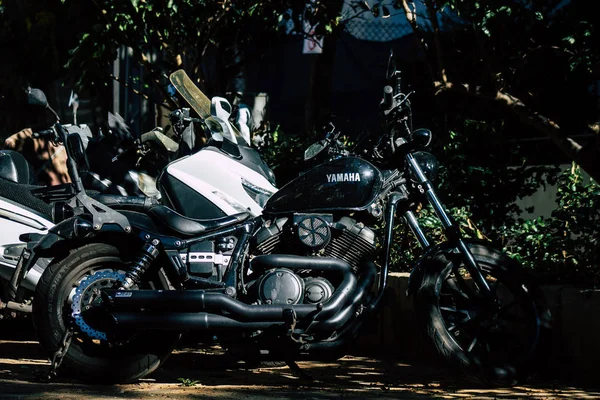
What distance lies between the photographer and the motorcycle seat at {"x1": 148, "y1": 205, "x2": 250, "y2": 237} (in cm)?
608

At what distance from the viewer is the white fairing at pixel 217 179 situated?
676 centimetres

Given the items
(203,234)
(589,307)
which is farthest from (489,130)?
(203,234)

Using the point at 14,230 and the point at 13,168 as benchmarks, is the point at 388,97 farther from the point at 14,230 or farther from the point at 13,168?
the point at 13,168

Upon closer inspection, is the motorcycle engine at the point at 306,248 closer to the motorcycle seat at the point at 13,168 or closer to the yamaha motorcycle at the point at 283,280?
the yamaha motorcycle at the point at 283,280

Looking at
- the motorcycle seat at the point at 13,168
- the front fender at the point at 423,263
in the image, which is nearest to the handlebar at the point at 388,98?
the front fender at the point at 423,263

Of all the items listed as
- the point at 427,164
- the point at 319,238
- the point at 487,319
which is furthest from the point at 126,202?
the point at 487,319

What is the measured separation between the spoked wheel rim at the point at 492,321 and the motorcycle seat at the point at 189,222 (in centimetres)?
129

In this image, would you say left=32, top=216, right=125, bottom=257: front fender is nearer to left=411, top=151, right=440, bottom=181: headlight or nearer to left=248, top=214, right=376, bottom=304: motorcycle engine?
left=248, top=214, right=376, bottom=304: motorcycle engine

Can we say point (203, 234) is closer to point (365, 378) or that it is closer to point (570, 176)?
point (365, 378)

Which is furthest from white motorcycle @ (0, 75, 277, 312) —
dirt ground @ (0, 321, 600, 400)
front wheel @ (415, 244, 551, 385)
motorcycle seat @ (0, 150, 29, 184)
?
front wheel @ (415, 244, 551, 385)

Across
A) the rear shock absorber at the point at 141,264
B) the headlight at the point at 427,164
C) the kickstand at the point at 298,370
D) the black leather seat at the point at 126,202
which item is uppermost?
the headlight at the point at 427,164

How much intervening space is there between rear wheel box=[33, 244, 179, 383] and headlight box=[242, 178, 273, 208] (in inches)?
44.5

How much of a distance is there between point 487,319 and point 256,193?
71.1 inches

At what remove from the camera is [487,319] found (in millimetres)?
5898
